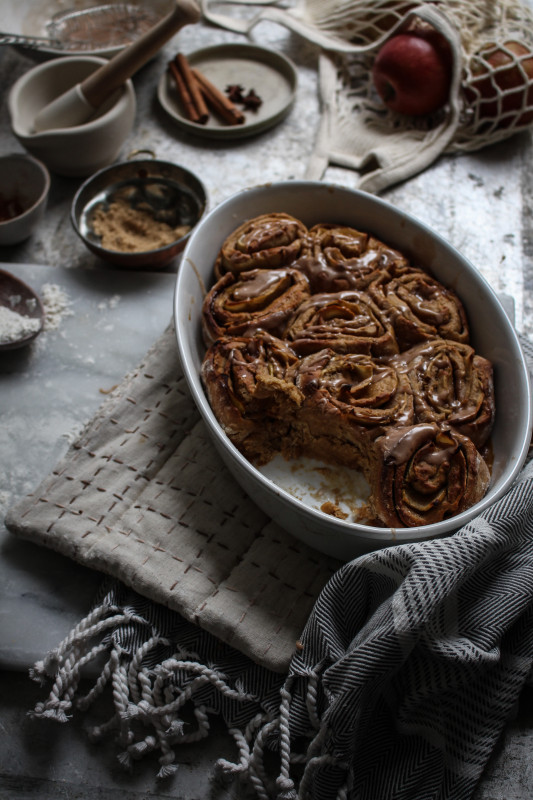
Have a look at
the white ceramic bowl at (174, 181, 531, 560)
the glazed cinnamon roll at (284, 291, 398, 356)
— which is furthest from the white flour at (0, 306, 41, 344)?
the glazed cinnamon roll at (284, 291, 398, 356)

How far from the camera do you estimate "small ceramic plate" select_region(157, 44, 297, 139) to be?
9.04 ft

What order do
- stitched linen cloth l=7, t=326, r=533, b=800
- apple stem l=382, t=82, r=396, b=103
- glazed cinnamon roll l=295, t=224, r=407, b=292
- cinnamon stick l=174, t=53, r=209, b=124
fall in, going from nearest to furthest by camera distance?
stitched linen cloth l=7, t=326, r=533, b=800
glazed cinnamon roll l=295, t=224, r=407, b=292
apple stem l=382, t=82, r=396, b=103
cinnamon stick l=174, t=53, r=209, b=124

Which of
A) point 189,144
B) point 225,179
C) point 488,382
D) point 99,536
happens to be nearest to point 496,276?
point 488,382

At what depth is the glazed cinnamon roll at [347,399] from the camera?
161 cm

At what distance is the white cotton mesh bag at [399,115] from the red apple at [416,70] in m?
0.04

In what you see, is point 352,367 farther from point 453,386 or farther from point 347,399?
point 453,386

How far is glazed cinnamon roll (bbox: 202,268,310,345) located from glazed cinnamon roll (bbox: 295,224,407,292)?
46 mm

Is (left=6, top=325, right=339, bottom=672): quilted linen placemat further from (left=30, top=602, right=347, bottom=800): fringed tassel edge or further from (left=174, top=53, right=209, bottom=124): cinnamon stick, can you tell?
(left=174, top=53, right=209, bottom=124): cinnamon stick

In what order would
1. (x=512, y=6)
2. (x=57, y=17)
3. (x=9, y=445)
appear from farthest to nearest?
(x=57, y=17), (x=512, y=6), (x=9, y=445)

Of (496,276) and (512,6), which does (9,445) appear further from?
(512,6)

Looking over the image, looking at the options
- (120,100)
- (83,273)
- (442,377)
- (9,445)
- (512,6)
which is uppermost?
(512,6)

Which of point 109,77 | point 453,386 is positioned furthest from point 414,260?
point 109,77

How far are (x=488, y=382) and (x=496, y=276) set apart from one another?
32.3 inches

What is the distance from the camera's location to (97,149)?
2451mm
